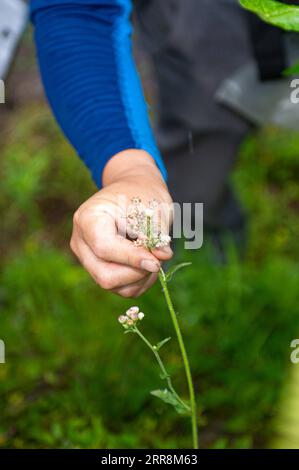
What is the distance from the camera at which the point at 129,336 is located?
1.63 metres

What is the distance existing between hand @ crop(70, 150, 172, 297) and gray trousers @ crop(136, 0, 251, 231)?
90 centimetres

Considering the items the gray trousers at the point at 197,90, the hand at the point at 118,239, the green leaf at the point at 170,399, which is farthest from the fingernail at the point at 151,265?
the gray trousers at the point at 197,90

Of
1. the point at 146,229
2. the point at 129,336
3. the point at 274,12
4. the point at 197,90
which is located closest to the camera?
the point at 274,12

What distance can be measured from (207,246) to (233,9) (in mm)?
628

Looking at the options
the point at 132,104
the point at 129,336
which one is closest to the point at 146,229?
the point at 132,104

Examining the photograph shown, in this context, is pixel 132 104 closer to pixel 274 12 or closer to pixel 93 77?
pixel 93 77

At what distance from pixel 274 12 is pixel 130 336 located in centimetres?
116

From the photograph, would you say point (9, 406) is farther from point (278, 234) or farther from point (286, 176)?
point (286, 176)

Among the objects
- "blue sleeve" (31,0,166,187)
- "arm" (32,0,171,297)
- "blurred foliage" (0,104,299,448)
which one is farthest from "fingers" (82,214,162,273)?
"blurred foliage" (0,104,299,448)

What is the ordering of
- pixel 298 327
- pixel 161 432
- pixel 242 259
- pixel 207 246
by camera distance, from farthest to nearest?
pixel 242 259 < pixel 207 246 < pixel 298 327 < pixel 161 432

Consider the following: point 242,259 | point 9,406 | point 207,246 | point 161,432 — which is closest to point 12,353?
point 9,406

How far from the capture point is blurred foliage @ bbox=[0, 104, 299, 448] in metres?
1.42

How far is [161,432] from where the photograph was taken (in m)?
1.42
